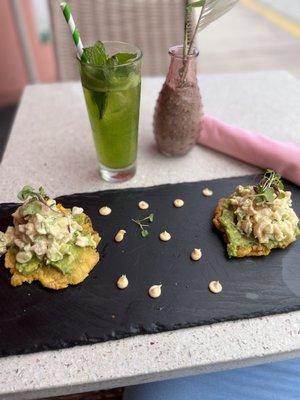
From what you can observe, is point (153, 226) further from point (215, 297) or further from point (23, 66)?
point (23, 66)

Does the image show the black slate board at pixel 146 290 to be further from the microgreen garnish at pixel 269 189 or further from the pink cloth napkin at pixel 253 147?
the pink cloth napkin at pixel 253 147

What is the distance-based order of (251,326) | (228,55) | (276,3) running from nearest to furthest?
(251,326) < (228,55) < (276,3)

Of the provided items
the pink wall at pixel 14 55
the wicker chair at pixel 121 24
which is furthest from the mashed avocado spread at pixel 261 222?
the pink wall at pixel 14 55

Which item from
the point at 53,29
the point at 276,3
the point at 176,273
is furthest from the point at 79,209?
the point at 276,3

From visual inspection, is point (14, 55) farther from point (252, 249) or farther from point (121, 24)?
point (252, 249)

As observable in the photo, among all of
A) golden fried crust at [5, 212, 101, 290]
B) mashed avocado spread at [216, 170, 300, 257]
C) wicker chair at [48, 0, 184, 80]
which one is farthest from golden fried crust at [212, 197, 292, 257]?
wicker chair at [48, 0, 184, 80]

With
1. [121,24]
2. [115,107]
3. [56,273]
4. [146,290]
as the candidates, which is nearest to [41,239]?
[56,273]
